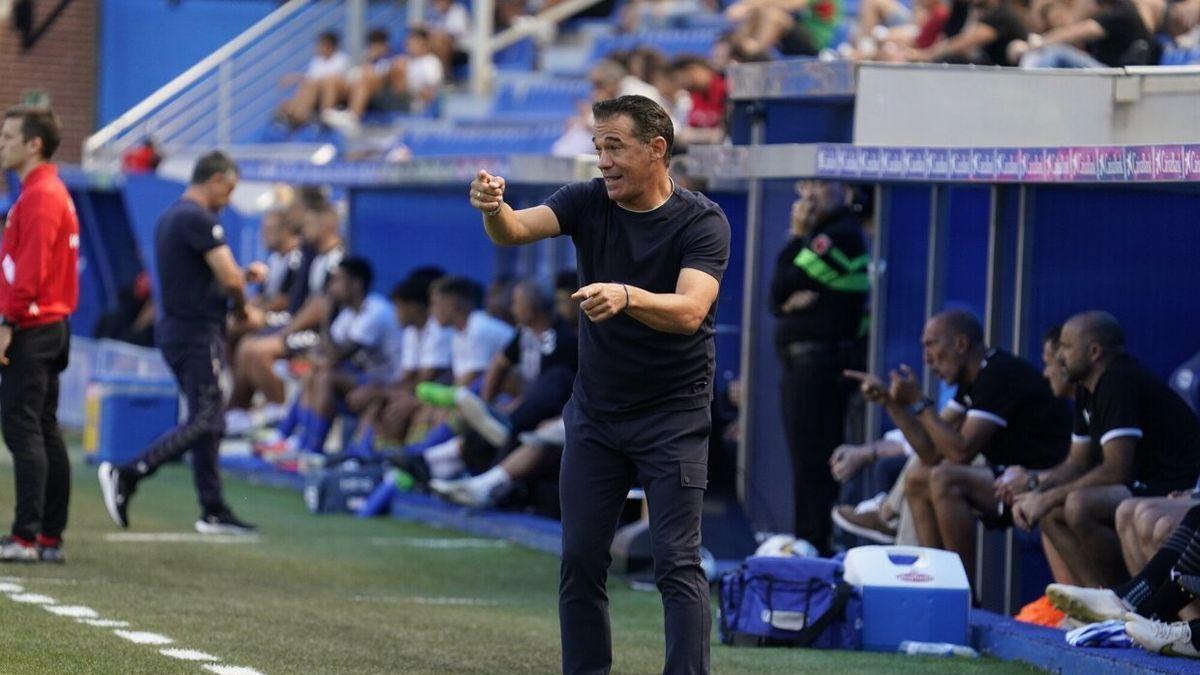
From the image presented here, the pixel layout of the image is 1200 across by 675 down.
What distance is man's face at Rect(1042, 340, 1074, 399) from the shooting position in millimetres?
8828

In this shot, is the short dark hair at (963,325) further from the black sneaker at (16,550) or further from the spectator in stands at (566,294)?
the black sneaker at (16,550)

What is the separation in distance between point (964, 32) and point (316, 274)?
18.1 ft

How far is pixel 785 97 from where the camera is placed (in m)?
10.9

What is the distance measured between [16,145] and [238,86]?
51.9ft

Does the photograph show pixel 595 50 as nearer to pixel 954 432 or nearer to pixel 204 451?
pixel 204 451

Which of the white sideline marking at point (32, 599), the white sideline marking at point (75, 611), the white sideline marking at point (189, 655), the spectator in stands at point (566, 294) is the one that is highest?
the spectator in stands at point (566, 294)

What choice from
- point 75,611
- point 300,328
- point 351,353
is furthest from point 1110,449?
point 300,328

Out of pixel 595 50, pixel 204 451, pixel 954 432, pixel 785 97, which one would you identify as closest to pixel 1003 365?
pixel 954 432

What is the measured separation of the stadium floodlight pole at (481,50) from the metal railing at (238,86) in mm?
2857

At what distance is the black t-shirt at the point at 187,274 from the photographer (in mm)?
11266

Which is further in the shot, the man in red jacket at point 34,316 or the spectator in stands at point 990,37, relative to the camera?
the spectator in stands at point 990,37

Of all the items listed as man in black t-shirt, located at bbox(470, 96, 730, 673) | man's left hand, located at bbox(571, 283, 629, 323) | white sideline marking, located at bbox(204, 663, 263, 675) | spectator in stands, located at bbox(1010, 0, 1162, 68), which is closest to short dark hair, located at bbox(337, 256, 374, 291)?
spectator in stands, located at bbox(1010, 0, 1162, 68)

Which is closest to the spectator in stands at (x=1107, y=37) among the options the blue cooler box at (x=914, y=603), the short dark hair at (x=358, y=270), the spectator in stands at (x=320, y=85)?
the blue cooler box at (x=914, y=603)

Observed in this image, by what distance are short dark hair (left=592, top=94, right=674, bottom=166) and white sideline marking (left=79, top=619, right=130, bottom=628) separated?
3.09m
